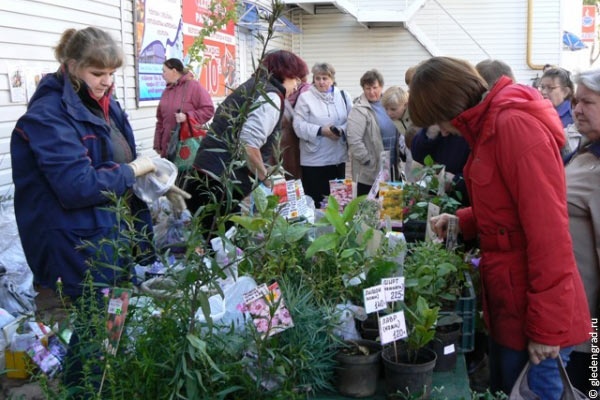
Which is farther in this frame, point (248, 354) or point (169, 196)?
point (169, 196)

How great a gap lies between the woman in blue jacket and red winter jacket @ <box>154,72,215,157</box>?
466cm

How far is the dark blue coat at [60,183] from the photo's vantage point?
93.0 inches

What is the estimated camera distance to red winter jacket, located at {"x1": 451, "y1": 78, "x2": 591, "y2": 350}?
6.56 feet

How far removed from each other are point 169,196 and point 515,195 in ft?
4.53

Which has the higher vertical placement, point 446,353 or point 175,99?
point 175,99

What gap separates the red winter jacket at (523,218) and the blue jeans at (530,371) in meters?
0.05

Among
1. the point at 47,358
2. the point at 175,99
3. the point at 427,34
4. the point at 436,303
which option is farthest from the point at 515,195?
the point at 427,34

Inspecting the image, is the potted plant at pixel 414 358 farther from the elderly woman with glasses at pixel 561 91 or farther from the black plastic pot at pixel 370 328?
the elderly woman with glasses at pixel 561 91

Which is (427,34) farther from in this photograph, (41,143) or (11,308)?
(41,143)

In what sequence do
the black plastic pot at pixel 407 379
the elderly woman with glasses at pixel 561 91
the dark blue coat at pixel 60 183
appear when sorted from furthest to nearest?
the elderly woman with glasses at pixel 561 91 → the dark blue coat at pixel 60 183 → the black plastic pot at pixel 407 379

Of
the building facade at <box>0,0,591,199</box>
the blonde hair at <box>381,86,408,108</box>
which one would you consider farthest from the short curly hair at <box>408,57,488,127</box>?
the building facade at <box>0,0,591,199</box>

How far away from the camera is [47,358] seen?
2.04 m

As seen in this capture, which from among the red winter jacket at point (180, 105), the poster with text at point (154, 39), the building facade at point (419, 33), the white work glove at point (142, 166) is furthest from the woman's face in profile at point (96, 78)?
the building facade at point (419, 33)

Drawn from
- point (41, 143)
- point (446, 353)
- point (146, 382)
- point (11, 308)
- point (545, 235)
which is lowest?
point (11, 308)
